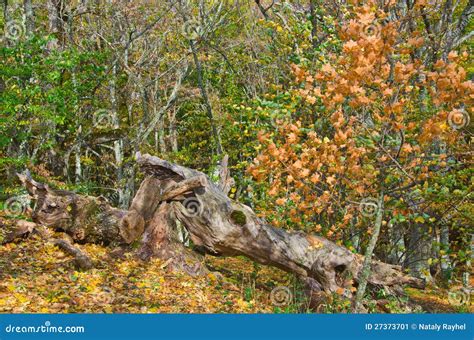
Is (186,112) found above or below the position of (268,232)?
above

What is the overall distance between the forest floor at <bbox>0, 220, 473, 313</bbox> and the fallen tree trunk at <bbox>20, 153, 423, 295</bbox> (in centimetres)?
42

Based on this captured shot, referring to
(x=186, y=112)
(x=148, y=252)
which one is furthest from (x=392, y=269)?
(x=186, y=112)

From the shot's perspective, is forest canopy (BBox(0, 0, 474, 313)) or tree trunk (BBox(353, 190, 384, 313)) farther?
tree trunk (BBox(353, 190, 384, 313))

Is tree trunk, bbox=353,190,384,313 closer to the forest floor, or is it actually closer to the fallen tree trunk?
the forest floor

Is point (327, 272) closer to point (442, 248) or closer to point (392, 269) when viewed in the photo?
point (392, 269)

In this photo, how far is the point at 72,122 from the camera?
18484 mm

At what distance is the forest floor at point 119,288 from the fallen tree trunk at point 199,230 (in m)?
0.42

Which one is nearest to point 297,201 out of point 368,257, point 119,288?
point 368,257

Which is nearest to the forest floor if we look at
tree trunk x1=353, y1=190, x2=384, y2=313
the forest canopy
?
the forest canopy

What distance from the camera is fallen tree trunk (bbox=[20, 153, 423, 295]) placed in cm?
1007

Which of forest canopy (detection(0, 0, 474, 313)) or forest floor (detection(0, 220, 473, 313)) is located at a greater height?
forest canopy (detection(0, 0, 474, 313))

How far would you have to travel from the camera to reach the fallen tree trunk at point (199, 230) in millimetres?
10070

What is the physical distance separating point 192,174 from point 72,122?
9.37 m

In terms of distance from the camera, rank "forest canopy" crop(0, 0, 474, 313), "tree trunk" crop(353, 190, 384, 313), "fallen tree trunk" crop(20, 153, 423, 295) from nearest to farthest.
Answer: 1. "forest canopy" crop(0, 0, 474, 313)
2. "tree trunk" crop(353, 190, 384, 313)
3. "fallen tree trunk" crop(20, 153, 423, 295)
